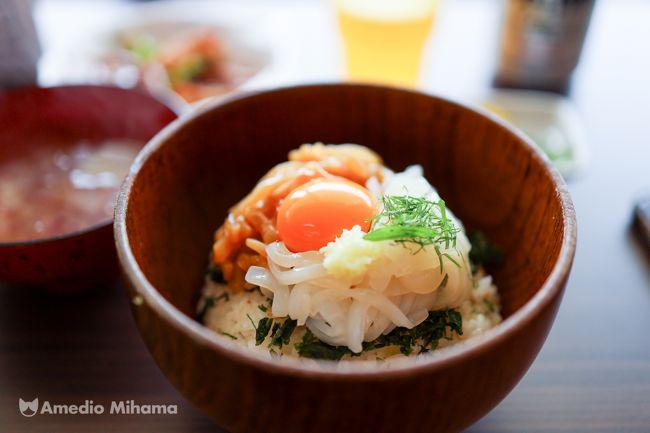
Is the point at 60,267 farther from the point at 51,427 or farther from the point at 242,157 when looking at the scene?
the point at 242,157

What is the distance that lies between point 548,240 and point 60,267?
0.96 m

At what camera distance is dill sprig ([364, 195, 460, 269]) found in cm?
105

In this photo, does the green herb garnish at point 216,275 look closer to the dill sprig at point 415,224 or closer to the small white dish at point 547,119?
the dill sprig at point 415,224

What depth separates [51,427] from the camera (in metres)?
1.17

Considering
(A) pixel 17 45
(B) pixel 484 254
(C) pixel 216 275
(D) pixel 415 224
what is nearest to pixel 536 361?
(B) pixel 484 254

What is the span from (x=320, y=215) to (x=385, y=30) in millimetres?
1282

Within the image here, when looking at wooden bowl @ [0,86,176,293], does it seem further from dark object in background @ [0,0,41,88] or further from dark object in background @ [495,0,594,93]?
dark object in background @ [495,0,594,93]

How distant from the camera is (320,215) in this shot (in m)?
1.13

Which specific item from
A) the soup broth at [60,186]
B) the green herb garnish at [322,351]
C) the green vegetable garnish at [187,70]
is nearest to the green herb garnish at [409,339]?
the green herb garnish at [322,351]

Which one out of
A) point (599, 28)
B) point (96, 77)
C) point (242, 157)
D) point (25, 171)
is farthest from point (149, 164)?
point (599, 28)

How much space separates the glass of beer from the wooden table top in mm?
852

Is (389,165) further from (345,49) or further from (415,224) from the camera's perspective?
(345,49)

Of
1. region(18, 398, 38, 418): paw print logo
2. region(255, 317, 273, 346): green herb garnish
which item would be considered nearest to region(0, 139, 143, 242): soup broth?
region(18, 398, 38, 418): paw print logo

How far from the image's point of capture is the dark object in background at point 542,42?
2107 millimetres
